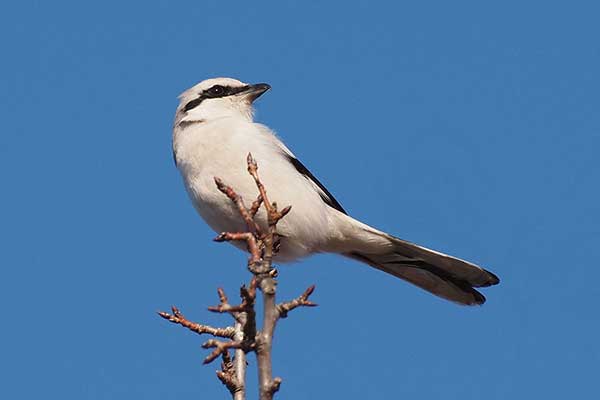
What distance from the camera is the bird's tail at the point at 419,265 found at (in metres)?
6.58

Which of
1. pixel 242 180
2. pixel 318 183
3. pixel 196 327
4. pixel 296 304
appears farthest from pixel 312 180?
pixel 296 304

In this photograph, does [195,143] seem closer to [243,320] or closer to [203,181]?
[203,181]

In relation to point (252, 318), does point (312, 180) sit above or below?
above

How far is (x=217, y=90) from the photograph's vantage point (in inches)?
291

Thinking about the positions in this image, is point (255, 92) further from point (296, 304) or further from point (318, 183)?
point (296, 304)

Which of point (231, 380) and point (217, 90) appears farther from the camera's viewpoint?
point (217, 90)

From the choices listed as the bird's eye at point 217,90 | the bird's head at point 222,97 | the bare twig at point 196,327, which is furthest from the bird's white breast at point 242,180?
the bare twig at point 196,327

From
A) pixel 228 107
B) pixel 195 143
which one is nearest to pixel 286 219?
pixel 195 143

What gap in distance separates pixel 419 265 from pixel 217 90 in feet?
7.06

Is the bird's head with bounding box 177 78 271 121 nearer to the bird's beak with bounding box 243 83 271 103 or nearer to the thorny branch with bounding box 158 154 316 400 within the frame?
the bird's beak with bounding box 243 83 271 103

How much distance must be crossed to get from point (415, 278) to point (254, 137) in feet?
5.36

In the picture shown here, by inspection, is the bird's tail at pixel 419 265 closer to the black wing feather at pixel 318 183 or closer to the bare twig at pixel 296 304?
the black wing feather at pixel 318 183

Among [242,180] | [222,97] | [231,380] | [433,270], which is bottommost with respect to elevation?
[231,380]

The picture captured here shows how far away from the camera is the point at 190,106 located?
7.29 meters
